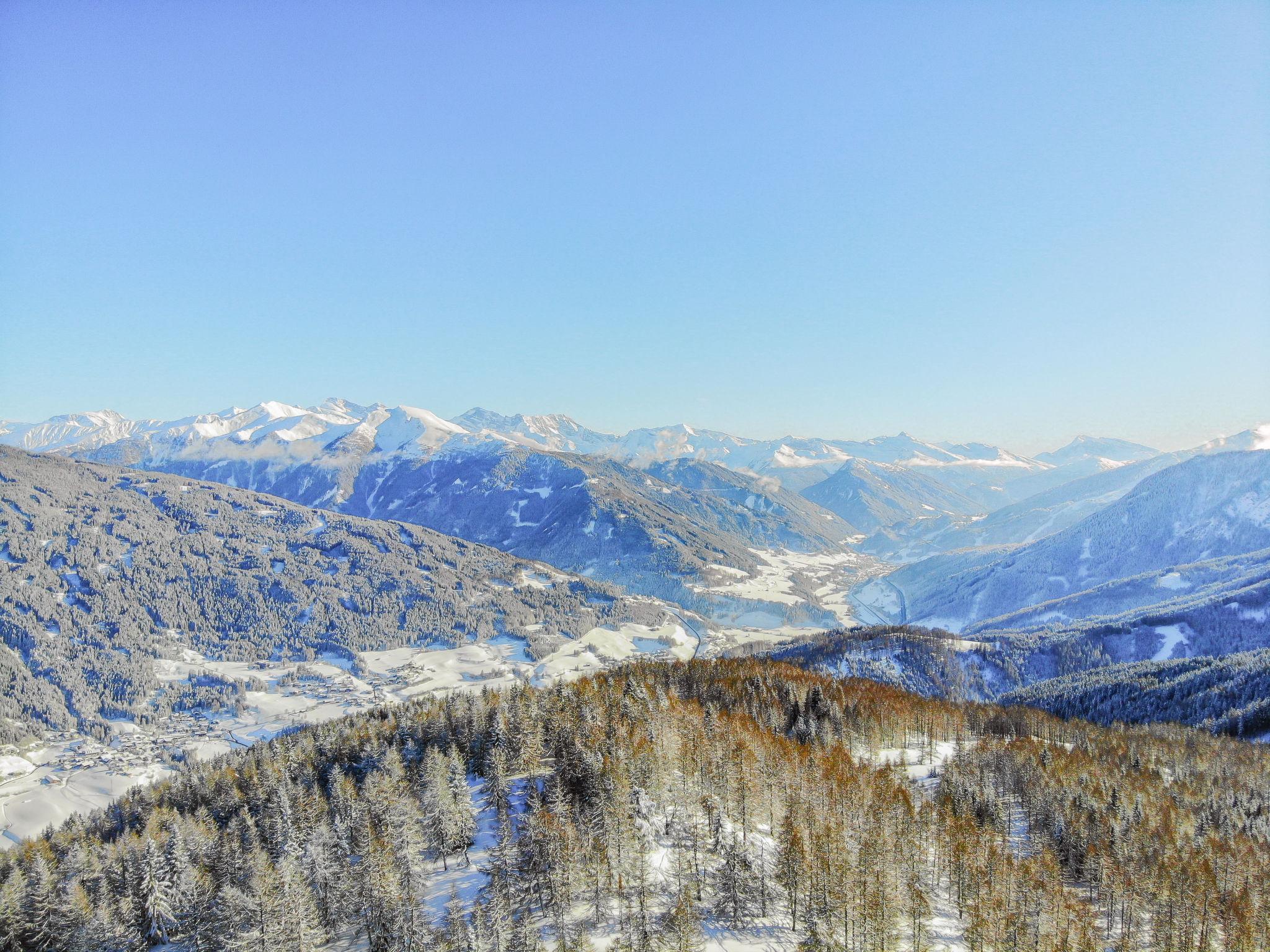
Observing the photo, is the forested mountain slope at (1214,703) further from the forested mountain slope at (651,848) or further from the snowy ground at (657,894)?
the snowy ground at (657,894)

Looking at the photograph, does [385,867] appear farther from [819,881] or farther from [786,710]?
[786,710]

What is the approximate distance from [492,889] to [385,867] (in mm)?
11059

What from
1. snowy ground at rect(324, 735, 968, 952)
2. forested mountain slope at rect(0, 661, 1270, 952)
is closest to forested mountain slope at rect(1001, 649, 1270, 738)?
forested mountain slope at rect(0, 661, 1270, 952)

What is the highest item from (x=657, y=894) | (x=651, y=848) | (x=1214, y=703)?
(x=651, y=848)

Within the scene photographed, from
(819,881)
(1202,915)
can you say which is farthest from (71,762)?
(1202,915)

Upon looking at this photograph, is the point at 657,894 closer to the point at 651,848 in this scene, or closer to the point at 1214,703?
the point at 651,848

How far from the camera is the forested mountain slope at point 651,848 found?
2363 inches

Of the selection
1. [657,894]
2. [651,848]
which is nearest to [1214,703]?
[651,848]

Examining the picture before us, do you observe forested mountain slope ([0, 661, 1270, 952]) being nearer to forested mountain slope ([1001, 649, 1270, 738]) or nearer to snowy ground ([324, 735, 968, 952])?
snowy ground ([324, 735, 968, 952])

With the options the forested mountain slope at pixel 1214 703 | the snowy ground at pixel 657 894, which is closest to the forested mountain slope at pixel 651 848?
the snowy ground at pixel 657 894

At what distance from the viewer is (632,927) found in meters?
57.6

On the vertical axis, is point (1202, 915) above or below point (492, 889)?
below

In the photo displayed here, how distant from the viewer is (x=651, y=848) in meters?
69.1

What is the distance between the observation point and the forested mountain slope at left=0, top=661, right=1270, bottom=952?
197 feet
